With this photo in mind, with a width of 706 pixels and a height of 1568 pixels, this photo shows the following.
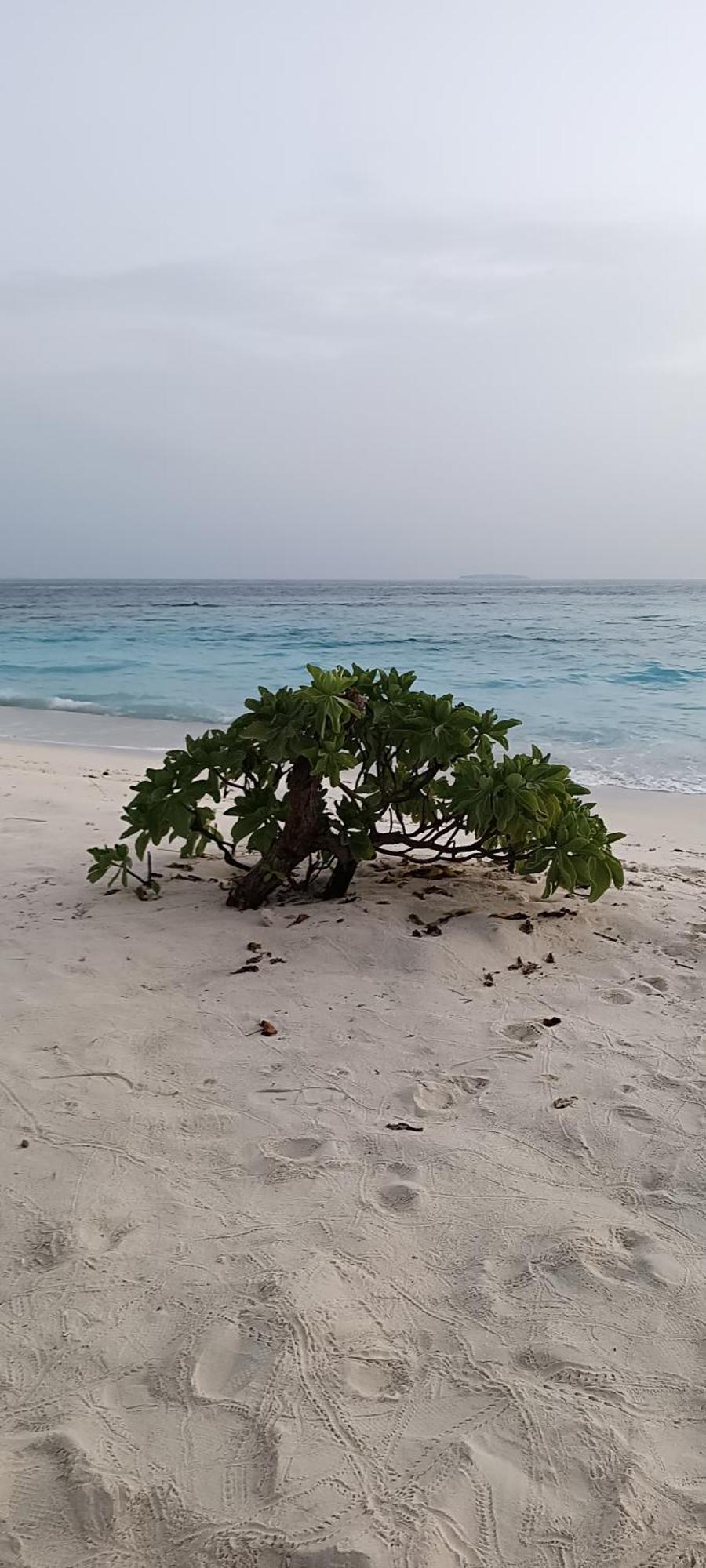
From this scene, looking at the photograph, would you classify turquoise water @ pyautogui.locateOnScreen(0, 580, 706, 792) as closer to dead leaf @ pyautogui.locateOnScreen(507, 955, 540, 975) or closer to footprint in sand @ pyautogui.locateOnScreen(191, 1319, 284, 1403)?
dead leaf @ pyautogui.locateOnScreen(507, 955, 540, 975)

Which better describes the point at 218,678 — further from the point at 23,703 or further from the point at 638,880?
the point at 638,880

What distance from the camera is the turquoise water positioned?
10.4m

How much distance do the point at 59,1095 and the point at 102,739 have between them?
770 centimetres

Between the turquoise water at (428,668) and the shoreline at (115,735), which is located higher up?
the turquoise water at (428,668)

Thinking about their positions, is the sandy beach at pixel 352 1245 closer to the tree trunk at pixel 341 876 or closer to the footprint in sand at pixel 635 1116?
the footprint in sand at pixel 635 1116

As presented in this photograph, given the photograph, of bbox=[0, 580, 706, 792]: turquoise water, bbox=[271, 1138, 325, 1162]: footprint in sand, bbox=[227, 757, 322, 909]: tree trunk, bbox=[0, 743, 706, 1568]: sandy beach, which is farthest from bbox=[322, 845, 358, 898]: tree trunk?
bbox=[0, 580, 706, 792]: turquoise water

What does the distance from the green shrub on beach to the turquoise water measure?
4400mm

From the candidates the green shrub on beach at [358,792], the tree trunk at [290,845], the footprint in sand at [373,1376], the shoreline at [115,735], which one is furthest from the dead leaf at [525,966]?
the shoreline at [115,735]

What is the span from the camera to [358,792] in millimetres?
3861

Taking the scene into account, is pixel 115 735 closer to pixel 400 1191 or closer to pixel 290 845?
pixel 290 845

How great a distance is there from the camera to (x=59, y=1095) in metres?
2.53

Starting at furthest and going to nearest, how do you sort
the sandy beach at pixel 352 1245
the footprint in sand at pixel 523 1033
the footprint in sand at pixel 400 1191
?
the footprint in sand at pixel 523 1033, the footprint in sand at pixel 400 1191, the sandy beach at pixel 352 1245

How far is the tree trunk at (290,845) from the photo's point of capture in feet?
12.5

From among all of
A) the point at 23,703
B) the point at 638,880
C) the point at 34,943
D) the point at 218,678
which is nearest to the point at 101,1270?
the point at 34,943
